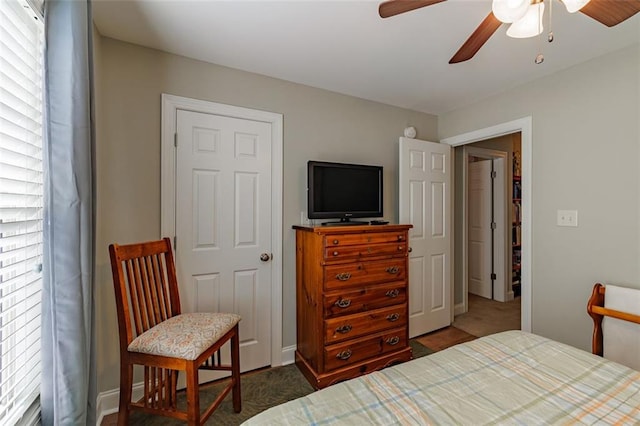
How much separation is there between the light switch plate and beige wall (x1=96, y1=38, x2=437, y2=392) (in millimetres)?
1813

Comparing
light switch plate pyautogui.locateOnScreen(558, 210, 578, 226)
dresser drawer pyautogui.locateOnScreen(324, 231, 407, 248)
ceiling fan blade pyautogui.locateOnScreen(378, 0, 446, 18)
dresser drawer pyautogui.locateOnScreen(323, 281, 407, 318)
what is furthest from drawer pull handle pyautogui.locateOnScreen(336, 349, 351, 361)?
ceiling fan blade pyautogui.locateOnScreen(378, 0, 446, 18)

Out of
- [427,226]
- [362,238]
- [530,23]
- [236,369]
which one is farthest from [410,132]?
[236,369]

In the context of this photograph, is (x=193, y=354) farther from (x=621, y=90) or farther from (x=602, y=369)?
(x=621, y=90)

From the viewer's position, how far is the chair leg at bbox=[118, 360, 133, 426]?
148 centimetres

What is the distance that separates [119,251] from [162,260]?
415 mm

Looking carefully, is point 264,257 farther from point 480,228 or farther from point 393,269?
point 480,228

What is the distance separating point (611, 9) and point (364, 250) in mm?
1724

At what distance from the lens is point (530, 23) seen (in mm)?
1179

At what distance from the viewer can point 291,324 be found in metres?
2.46

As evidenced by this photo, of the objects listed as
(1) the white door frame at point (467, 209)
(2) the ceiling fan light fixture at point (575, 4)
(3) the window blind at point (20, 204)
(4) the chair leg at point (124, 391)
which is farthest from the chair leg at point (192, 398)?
(1) the white door frame at point (467, 209)

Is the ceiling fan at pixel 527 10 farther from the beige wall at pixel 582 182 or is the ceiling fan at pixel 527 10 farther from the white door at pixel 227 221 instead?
the white door at pixel 227 221

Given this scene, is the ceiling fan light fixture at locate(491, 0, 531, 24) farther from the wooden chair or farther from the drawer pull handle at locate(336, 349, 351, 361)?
the drawer pull handle at locate(336, 349, 351, 361)

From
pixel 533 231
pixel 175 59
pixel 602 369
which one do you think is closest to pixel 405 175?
pixel 533 231

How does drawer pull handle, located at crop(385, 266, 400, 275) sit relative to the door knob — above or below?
below
